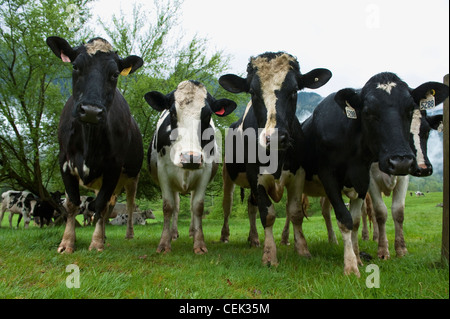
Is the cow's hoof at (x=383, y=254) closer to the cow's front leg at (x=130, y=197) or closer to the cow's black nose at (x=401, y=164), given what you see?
the cow's black nose at (x=401, y=164)

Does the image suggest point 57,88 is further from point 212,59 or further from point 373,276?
point 373,276

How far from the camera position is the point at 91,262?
448 cm

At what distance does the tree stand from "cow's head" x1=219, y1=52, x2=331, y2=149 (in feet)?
29.8

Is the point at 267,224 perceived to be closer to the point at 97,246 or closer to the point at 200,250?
the point at 200,250

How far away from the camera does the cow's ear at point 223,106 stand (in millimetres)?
6346

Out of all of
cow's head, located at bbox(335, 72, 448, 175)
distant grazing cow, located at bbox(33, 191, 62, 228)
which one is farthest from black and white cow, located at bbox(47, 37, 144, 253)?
distant grazing cow, located at bbox(33, 191, 62, 228)

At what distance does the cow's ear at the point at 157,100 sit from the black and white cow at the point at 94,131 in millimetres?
498

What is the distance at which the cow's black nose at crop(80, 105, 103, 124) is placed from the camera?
14.9 feet

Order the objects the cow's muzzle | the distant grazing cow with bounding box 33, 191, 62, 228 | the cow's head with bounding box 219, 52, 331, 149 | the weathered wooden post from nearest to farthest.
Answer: the weathered wooden post, the cow's head with bounding box 219, 52, 331, 149, the cow's muzzle, the distant grazing cow with bounding box 33, 191, 62, 228

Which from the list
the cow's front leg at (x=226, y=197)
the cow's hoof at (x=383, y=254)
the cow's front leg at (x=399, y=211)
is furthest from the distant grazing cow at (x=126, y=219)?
the cow's hoof at (x=383, y=254)

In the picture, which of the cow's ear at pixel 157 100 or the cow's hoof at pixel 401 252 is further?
the cow's ear at pixel 157 100

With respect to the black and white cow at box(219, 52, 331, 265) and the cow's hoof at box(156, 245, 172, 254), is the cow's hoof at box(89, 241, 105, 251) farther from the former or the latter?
the black and white cow at box(219, 52, 331, 265)

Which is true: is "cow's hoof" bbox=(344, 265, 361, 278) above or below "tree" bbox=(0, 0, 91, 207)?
below

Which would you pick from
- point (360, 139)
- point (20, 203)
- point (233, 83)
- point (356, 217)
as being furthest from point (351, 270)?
point (20, 203)
